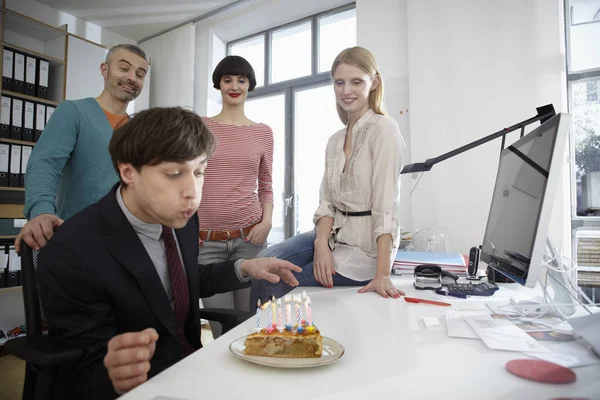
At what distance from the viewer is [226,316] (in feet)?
3.43

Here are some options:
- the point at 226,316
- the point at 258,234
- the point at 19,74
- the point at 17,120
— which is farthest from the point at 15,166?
the point at 226,316

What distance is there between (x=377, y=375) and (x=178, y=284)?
0.57 metres

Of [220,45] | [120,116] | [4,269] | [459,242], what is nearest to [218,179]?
[120,116]

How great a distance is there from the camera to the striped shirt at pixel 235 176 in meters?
1.65

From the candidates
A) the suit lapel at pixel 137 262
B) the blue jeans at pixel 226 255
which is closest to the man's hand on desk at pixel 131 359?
the suit lapel at pixel 137 262

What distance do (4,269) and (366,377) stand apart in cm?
320

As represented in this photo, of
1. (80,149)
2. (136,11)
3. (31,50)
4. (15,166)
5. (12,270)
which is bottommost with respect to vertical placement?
(12,270)

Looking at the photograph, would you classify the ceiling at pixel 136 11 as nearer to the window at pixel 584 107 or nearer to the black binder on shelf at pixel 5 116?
the black binder on shelf at pixel 5 116

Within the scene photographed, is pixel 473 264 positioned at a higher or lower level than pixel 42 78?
lower

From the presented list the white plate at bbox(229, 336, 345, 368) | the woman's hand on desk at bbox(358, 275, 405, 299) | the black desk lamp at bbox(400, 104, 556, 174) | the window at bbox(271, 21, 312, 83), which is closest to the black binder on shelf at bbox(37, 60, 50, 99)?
the window at bbox(271, 21, 312, 83)

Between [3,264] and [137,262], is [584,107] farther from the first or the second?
[3,264]

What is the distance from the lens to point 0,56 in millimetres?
2779

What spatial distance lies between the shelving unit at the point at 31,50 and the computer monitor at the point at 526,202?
3.18 m

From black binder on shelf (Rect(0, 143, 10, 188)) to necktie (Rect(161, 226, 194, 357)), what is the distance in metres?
2.57
